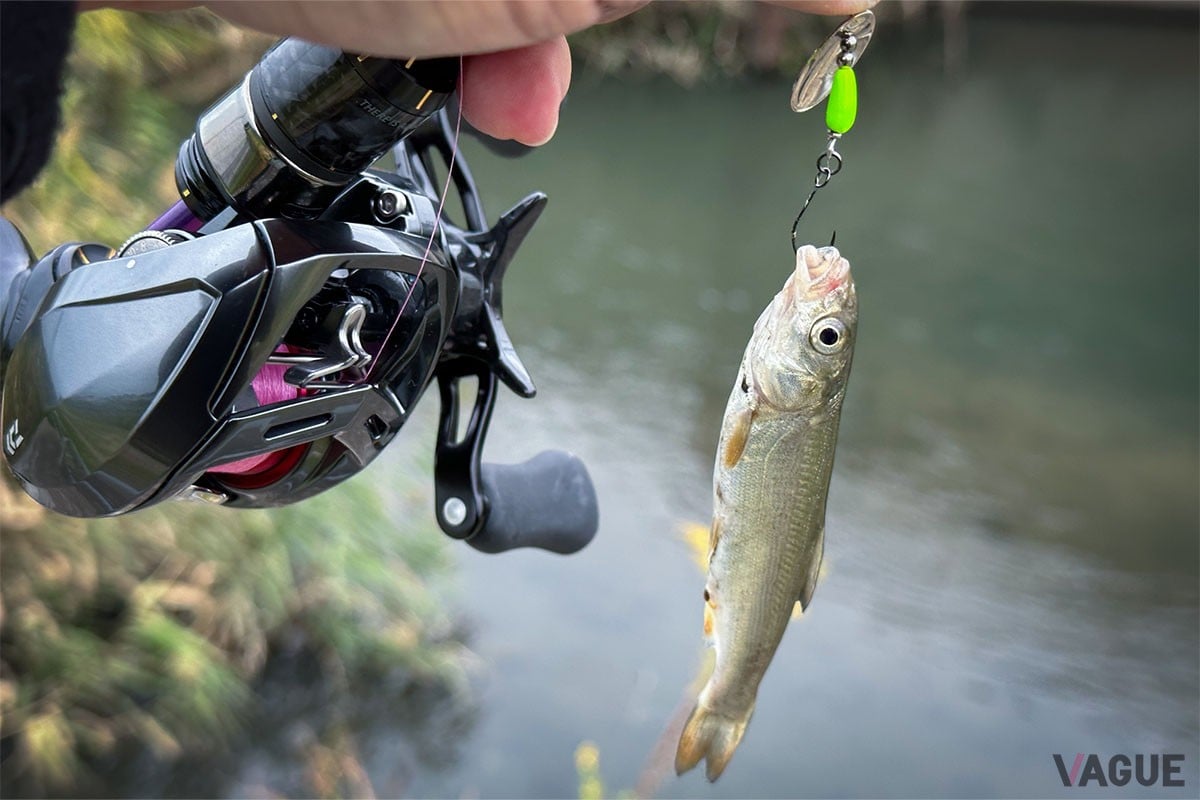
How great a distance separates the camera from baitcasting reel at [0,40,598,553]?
2.47 ft

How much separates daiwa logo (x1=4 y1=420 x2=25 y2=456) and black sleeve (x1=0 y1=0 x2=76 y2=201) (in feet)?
0.68

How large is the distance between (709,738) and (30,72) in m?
0.78

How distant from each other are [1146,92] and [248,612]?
365 inches

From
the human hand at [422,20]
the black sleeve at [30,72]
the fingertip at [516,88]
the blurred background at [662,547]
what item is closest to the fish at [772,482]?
the fingertip at [516,88]

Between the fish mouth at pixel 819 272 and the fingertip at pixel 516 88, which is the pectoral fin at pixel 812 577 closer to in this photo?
the fish mouth at pixel 819 272

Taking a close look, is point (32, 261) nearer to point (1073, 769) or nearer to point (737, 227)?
point (1073, 769)

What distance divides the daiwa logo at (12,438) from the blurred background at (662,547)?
147 cm

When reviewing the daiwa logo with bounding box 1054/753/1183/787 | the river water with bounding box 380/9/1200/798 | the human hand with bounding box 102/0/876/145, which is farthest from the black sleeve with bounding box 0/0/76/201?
the daiwa logo with bounding box 1054/753/1183/787

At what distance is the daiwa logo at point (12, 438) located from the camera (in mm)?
794

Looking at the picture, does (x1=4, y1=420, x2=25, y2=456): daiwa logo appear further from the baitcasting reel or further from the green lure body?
the green lure body

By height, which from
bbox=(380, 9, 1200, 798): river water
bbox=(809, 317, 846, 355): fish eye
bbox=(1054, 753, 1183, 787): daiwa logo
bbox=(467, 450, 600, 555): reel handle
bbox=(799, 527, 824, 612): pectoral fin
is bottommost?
bbox=(1054, 753, 1183, 787): daiwa logo

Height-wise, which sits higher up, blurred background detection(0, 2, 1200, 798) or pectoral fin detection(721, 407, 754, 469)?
pectoral fin detection(721, 407, 754, 469)

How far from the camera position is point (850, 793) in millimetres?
2895

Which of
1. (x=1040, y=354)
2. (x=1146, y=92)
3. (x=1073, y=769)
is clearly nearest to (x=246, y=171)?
(x=1073, y=769)
